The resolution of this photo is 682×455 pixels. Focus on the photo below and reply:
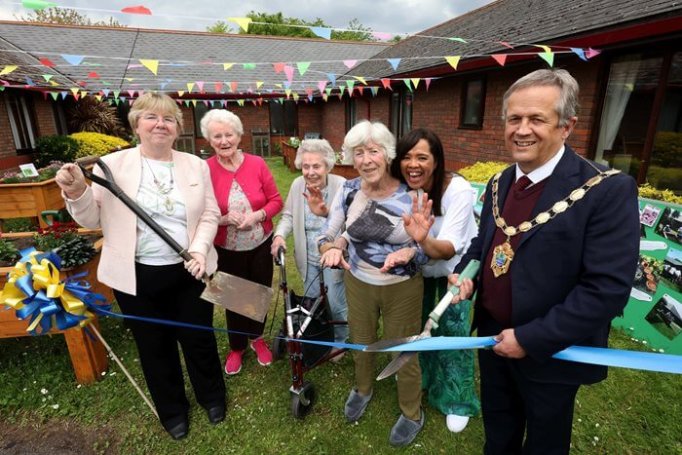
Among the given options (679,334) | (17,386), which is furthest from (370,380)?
(17,386)

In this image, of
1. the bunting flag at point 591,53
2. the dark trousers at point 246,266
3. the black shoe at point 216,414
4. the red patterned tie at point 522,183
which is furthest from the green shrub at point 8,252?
the bunting flag at point 591,53

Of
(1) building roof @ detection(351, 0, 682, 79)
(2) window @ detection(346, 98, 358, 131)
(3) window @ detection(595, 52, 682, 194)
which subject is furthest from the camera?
(2) window @ detection(346, 98, 358, 131)

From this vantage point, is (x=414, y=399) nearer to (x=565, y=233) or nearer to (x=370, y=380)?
(x=370, y=380)

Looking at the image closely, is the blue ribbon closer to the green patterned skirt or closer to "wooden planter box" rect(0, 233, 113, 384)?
the green patterned skirt

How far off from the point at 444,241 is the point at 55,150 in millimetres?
13785

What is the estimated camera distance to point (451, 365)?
2.58 metres

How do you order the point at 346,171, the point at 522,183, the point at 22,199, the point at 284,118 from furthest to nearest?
1. the point at 284,118
2. the point at 346,171
3. the point at 22,199
4. the point at 522,183

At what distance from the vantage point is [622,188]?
127cm

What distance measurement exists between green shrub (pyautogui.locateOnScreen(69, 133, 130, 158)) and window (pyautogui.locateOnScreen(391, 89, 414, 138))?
897 cm

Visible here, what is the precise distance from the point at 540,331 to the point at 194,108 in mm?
20578

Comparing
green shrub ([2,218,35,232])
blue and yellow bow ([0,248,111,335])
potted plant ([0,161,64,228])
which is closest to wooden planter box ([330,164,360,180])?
potted plant ([0,161,64,228])

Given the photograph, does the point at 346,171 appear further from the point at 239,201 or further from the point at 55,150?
the point at 55,150

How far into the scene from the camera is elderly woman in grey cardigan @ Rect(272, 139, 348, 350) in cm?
270

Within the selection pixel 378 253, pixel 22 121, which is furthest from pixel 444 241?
pixel 22 121
